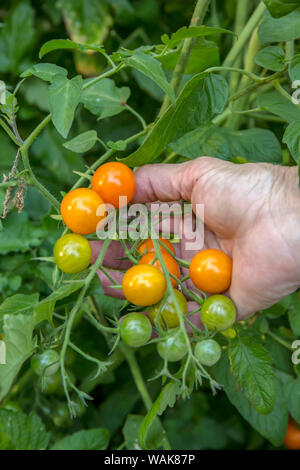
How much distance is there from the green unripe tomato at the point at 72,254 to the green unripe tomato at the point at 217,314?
0.19 metres

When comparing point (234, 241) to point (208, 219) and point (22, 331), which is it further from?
point (22, 331)

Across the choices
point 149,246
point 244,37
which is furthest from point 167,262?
point 244,37

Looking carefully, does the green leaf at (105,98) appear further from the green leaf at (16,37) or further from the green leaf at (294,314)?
the green leaf at (294,314)

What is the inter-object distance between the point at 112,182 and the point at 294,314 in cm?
48

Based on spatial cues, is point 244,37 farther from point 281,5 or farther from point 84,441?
point 84,441

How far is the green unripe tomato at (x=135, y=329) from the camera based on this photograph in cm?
66

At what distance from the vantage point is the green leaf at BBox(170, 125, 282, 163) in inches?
34.4

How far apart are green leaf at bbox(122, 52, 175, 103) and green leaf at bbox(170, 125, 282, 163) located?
0.25 m

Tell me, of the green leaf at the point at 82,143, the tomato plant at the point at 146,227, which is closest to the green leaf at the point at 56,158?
the tomato plant at the point at 146,227

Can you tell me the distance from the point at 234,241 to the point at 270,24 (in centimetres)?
37

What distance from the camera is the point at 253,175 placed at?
31.7 inches

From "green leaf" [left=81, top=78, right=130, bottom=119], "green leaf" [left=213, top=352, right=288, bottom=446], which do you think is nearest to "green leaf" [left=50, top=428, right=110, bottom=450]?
"green leaf" [left=213, top=352, right=288, bottom=446]

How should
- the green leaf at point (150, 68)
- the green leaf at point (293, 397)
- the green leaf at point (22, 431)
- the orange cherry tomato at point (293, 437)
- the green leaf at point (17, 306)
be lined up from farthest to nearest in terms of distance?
1. the orange cherry tomato at point (293, 437)
2. the green leaf at point (293, 397)
3. the green leaf at point (22, 431)
4. the green leaf at point (17, 306)
5. the green leaf at point (150, 68)
